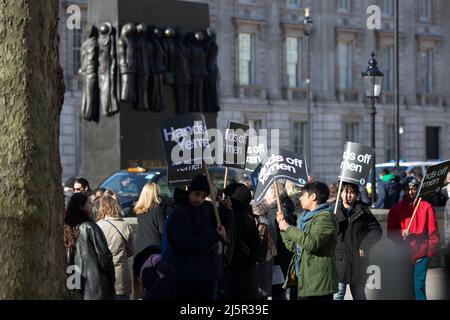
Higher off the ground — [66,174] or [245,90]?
[245,90]

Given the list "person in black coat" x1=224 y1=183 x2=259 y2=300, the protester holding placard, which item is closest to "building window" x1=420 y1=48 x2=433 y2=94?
the protester holding placard

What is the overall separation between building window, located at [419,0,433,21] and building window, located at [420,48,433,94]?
158 cm

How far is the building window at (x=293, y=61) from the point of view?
169ft

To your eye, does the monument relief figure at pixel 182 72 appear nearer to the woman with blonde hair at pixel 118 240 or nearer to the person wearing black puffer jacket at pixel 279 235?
the person wearing black puffer jacket at pixel 279 235

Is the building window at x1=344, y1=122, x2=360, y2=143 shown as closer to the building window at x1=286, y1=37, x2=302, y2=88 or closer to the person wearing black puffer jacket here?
the building window at x1=286, y1=37, x2=302, y2=88

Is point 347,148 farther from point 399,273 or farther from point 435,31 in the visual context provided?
point 435,31

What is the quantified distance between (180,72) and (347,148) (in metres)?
9.87

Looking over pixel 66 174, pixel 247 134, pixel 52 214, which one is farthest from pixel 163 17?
pixel 66 174

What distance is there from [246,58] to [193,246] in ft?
133

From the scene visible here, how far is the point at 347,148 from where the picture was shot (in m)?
13.6

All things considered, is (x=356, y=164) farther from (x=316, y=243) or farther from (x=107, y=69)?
(x=107, y=69)

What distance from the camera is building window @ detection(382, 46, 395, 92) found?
177 feet

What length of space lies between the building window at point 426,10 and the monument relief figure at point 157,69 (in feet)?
116

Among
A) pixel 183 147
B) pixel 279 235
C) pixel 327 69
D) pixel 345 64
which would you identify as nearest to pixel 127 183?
pixel 279 235
